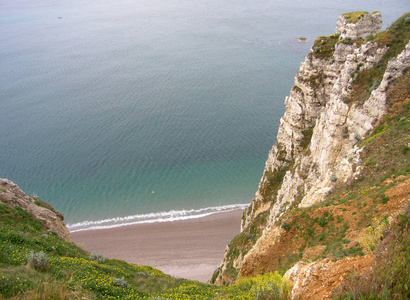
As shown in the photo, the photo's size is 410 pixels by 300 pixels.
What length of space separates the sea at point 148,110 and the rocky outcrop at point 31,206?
3019 cm

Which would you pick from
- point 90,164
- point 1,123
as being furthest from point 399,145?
point 1,123

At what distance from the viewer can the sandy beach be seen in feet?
146

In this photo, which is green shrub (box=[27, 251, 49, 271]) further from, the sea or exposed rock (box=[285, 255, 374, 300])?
the sea

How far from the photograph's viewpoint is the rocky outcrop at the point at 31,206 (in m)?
21.6

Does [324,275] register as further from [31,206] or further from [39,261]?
[31,206]

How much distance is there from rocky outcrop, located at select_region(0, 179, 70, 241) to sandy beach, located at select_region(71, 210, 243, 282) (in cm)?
2392

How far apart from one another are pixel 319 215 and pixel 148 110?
6443 centimetres

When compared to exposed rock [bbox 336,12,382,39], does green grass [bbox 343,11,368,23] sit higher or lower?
higher

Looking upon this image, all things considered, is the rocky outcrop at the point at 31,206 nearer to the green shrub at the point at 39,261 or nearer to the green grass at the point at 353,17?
the green shrub at the point at 39,261

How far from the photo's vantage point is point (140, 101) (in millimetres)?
82188

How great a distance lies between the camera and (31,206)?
22906 millimetres

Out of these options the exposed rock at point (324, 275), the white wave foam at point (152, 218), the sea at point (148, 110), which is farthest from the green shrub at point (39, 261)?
the sea at point (148, 110)

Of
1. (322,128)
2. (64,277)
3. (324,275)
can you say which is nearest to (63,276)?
(64,277)

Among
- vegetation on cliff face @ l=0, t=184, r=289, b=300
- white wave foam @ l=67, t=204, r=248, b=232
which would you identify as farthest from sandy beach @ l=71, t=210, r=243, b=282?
vegetation on cliff face @ l=0, t=184, r=289, b=300
